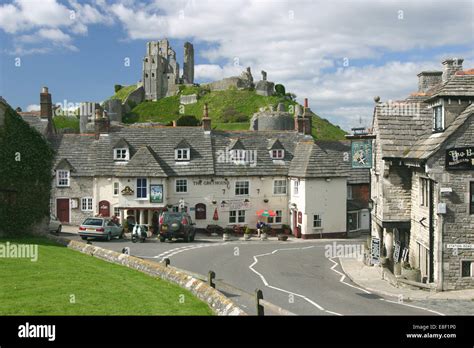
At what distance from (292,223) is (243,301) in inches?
1150

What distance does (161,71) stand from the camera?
13912 cm

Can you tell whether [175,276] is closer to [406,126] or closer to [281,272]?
[281,272]

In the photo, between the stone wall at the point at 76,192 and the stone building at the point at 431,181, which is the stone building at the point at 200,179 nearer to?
the stone wall at the point at 76,192

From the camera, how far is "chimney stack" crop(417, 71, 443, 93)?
107ft

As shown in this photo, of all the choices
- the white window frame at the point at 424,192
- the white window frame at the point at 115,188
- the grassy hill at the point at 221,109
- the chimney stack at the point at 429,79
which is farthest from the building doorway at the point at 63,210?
the grassy hill at the point at 221,109

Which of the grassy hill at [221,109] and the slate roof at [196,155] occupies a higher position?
the grassy hill at [221,109]

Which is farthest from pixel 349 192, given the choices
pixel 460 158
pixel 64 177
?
pixel 64 177

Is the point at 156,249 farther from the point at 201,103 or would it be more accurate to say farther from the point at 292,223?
the point at 201,103

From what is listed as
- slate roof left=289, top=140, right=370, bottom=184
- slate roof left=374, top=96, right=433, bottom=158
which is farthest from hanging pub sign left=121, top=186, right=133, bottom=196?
slate roof left=374, top=96, right=433, bottom=158

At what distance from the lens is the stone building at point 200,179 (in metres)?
43.4

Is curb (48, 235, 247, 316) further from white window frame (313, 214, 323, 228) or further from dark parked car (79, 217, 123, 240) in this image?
white window frame (313, 214, 323, 228)

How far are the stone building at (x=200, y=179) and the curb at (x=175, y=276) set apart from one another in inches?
593

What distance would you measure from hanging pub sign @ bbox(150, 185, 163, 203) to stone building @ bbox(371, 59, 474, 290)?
19501 mm
